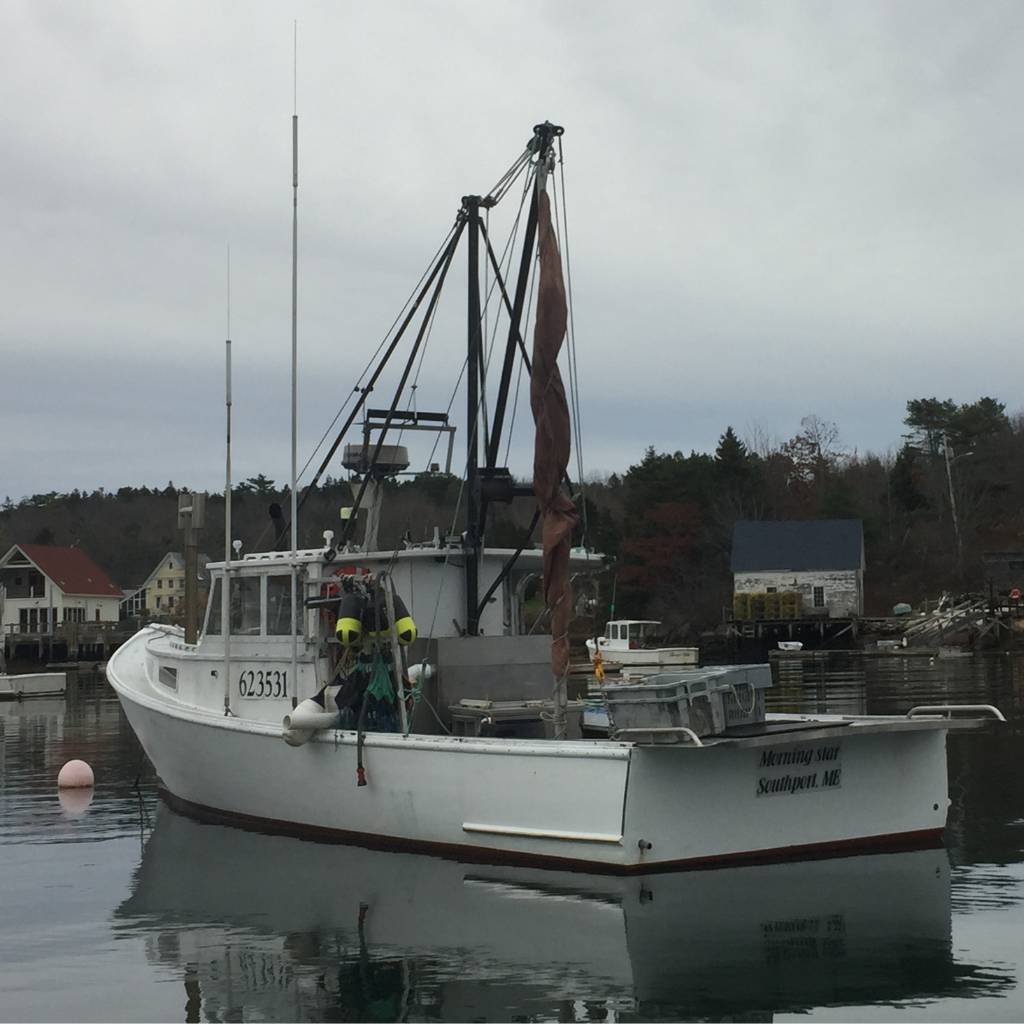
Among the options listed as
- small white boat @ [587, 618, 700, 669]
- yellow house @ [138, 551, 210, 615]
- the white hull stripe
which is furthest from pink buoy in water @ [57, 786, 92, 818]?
yellow house @ [138, 551, 210, 615]

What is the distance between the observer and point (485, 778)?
1134 centimetres

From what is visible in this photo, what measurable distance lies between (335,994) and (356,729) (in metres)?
4.12

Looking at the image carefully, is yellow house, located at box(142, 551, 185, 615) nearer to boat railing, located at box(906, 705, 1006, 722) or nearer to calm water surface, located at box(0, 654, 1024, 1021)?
calm water surface, located at box(0, 654, 1024, 1021)

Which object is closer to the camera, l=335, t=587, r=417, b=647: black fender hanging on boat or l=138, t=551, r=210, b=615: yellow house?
l=335, t=587, r=417, b=647: black fender hanging on boat

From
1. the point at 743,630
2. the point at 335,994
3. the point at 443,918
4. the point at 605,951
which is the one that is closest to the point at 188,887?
the point at 443,918

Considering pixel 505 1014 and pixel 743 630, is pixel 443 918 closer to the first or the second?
pixel 505 1014

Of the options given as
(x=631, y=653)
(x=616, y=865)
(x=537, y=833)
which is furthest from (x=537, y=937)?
(x=631, y=653)

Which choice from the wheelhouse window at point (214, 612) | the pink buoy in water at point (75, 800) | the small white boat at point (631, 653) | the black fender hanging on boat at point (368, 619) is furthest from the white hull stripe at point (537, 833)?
the small white boat at point (631, 653)

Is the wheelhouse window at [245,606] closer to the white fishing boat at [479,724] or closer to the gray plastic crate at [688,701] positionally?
the white fishing boat at [479,724]

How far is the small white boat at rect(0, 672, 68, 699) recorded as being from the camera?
127ft

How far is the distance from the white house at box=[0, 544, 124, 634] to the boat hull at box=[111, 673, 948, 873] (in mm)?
64065

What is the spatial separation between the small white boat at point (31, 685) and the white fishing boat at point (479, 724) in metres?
24.6

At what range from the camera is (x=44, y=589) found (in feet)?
245

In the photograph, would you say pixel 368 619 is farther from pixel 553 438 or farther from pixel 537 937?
pixel 537 937
